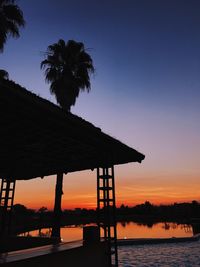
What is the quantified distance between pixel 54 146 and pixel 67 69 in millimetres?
12691

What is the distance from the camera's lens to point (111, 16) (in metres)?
15.6

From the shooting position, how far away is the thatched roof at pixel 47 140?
654 cm

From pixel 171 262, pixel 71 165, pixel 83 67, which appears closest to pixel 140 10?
pixel 83 67

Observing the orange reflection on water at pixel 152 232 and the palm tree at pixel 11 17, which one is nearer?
the palm tree at pixel 11 17

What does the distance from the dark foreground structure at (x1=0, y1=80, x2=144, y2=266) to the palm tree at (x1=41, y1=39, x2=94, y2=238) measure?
308 inches

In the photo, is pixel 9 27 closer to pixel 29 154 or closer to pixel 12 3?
pixel 12 3

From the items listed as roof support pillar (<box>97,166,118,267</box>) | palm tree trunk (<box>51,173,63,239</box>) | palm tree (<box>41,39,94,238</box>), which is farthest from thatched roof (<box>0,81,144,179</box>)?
palm tree (<box>41,39,94,238</box>)

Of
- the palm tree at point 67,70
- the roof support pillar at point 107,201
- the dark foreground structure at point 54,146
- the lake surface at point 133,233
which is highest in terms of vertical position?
the palm tree at point 67,70

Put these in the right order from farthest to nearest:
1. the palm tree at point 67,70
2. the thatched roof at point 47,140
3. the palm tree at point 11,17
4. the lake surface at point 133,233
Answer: the lake surface at point 133,233 → the palm tree at point 67,70 → the palm tree at point 11,17 → the thatched roof at point 47,140

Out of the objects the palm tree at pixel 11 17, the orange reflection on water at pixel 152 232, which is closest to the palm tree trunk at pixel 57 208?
the palm tree at pixel 11 17

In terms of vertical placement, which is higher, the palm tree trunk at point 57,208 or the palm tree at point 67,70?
the palm tree at point 67,70

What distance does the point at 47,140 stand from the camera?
9.34 metres

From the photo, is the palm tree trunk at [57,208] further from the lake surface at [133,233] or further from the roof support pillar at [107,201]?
the lake surface at [133,233]

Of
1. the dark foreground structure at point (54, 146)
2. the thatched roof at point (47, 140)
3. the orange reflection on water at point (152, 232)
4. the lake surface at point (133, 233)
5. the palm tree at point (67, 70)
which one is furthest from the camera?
the orange reflection on water at point (152, 232)
